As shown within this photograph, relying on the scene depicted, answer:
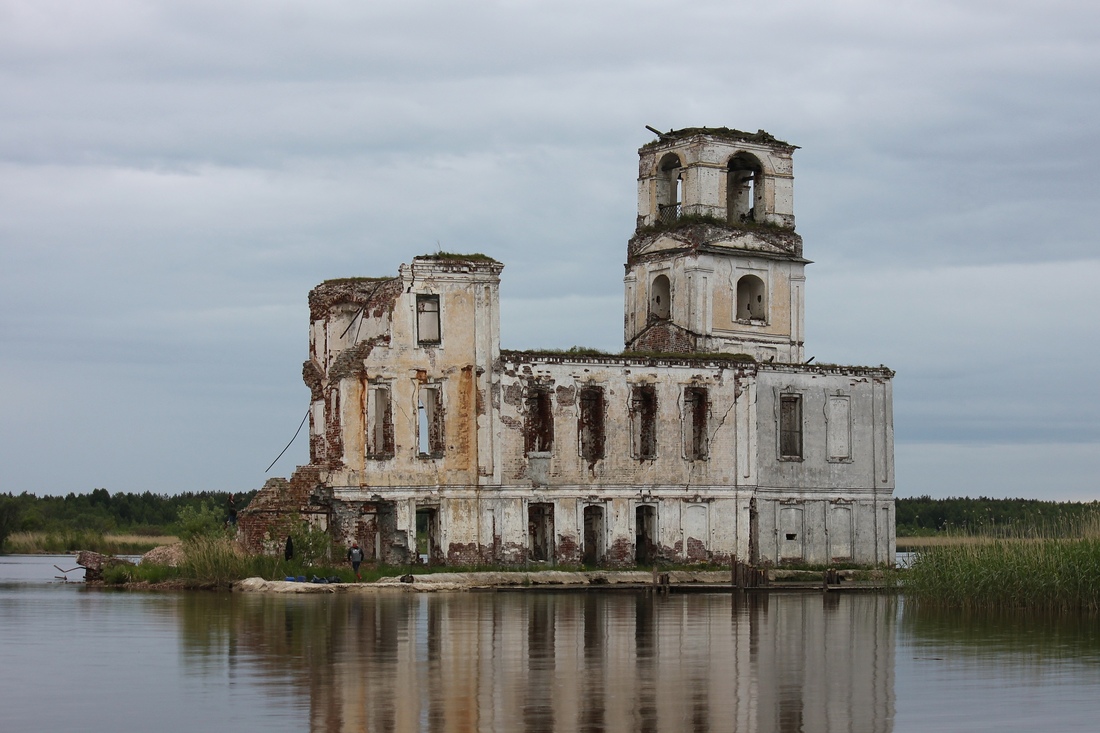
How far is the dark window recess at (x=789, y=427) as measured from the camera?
47812 mm

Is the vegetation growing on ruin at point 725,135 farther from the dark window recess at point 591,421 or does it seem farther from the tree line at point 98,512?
the tree line at point 98,512

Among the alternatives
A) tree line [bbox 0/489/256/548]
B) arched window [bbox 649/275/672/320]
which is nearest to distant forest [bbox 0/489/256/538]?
tree line [bbox 0/489/256/548]

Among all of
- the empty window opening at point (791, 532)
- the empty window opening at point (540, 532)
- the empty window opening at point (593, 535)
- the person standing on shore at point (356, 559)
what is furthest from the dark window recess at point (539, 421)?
the empty window opening at point (791, 532)

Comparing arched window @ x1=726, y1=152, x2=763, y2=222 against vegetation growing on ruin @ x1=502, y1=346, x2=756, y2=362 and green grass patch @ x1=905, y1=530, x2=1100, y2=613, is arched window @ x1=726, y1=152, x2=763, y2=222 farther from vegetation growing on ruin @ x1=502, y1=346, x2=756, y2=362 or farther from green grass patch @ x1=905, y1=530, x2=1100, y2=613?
green grass patch @ x1=905, y1=530, x2=1100, y2=613

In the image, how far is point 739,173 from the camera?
170 ft

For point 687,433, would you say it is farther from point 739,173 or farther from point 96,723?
point 96,723

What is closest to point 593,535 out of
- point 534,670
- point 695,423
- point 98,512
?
point 695,423

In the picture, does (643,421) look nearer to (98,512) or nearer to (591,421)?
(591,421)

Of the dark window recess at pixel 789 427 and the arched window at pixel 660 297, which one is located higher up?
the arched window at pixel 660 297

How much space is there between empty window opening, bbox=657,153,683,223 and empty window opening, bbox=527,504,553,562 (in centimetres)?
1054

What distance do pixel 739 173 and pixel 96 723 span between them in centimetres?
3901

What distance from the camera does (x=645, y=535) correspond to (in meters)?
46.0

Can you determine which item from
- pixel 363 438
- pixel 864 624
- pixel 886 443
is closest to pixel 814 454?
pixel 886 443

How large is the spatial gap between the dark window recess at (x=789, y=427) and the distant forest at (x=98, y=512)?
30.7m
